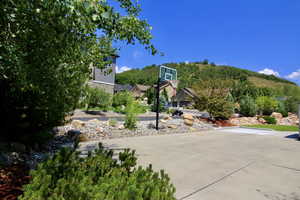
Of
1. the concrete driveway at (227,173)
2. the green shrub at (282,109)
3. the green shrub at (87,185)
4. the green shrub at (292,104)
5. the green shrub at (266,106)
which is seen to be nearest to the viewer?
the green shrub at (87,185)

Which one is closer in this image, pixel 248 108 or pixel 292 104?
pixel 248 108

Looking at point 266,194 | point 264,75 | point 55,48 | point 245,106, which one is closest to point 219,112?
point 245,106

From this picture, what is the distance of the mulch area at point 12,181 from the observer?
2433 mm

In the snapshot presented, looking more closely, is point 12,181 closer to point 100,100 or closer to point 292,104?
point 100,100

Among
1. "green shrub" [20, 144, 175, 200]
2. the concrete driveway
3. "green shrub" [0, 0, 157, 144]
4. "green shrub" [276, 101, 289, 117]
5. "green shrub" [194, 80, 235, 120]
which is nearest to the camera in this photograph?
"green shrub" [20, 144, 175, 200]

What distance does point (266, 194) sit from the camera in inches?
125

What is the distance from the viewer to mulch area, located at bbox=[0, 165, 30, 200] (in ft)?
7.98

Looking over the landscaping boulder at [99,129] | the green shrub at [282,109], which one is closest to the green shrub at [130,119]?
the landscaping boulder at [99,129]

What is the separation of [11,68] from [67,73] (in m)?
0.69

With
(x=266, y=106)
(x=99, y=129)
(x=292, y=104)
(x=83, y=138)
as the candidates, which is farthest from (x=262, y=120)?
(x=83, y=138)

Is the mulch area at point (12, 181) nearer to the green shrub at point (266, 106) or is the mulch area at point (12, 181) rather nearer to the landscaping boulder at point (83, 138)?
the landscaping boulder at point (83, 138)

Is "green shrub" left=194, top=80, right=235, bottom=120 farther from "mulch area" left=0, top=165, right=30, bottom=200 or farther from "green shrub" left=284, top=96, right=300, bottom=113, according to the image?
"green shrub" left=284, top=96, right=300, bottom=113

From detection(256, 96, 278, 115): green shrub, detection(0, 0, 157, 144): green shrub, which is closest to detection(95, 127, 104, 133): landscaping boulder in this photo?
detection(0, 0, 157, 144): green shrub

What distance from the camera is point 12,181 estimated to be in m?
2.85
